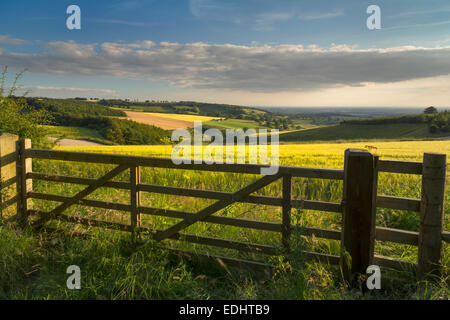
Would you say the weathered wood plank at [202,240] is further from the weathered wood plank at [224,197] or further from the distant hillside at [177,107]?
the distant hillside at [177,107]

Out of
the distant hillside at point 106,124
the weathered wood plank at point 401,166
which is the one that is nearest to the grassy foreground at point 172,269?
the weathered wood plank at point 401,166

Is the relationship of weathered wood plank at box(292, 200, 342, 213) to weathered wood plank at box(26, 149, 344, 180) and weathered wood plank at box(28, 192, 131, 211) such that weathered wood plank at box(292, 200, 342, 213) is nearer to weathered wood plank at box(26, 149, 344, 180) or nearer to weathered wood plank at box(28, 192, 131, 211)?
weathered wood plank at box(26, 149, 344, 180)

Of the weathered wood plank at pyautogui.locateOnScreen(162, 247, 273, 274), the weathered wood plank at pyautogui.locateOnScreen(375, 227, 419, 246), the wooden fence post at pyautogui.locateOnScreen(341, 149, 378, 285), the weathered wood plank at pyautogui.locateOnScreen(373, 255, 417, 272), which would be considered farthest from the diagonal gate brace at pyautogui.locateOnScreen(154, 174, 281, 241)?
the weathered wood plank at pyautogui.locateOnScreen(373, 255, 417, 272)

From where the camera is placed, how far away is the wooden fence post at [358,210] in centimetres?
390

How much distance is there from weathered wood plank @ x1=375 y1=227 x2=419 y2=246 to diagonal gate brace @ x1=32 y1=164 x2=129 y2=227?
345 cm

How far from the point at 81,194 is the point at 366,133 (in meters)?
89.7

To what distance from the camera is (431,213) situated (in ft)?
12.7

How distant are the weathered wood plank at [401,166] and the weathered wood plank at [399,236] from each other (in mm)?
714

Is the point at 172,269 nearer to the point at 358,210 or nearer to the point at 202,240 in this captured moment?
the point at 202,240

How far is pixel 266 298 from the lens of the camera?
3467 millimetres

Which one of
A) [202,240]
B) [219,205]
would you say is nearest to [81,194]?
[202,240]

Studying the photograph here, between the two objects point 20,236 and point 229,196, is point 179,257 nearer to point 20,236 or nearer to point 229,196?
point 229,196

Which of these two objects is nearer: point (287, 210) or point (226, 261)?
point (287, 210)

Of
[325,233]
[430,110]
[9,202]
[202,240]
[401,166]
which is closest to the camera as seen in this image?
[401,166]
